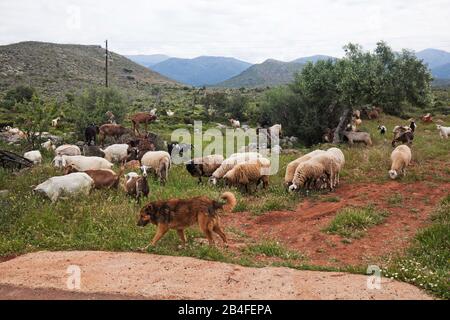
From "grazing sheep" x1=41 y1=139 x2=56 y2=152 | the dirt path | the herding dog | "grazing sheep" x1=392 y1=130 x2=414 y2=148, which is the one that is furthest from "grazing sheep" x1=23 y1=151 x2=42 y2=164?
"grazing sheep" x1=392 y1=130 x2=414 y2=148

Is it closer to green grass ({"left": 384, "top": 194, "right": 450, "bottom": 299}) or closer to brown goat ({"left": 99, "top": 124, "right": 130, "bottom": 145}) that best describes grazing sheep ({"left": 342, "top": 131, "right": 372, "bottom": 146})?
brown goat ({"left": 99, "top": 124, "right": 130, "bottom": 145})

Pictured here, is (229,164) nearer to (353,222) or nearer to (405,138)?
(353,222)

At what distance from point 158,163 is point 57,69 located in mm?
71628

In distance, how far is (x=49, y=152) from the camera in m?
23.1

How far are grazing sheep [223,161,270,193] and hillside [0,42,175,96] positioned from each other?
5305 centimetres

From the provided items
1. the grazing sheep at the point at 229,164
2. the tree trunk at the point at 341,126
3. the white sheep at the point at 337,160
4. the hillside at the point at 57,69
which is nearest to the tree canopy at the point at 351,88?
the tree trunk at the point at 341,126

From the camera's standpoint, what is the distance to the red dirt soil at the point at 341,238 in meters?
10.1

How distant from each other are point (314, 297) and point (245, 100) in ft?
134

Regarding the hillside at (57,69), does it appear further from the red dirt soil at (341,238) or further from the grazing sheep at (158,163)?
the red dirt soil at (341,238)

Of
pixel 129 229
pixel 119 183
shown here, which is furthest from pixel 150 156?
pixel 129 229

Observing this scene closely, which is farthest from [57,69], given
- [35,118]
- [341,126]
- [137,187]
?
[137,187]

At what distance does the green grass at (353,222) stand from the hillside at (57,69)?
57851 millimetres

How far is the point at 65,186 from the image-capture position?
13.5 meters

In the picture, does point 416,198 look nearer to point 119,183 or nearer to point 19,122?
point 119,183
